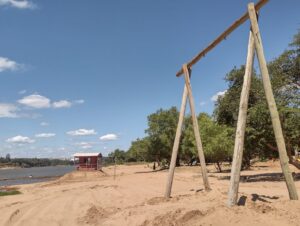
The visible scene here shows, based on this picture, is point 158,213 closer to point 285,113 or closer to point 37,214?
point 37,214

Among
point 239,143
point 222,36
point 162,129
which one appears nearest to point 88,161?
point 162,129

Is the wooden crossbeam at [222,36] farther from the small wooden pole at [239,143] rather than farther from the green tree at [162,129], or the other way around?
the green tree at [162,129]

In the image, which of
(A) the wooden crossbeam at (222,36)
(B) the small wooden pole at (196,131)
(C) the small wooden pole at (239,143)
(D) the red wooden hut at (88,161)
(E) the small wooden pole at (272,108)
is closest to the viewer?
(E) the small wooden pole at (272,108)

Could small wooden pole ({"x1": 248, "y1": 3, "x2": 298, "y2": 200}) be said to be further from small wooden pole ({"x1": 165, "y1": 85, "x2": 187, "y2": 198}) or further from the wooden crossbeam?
small wooden pole ({"x1": 165, "y1": 85, "x2": 187, "y2": 198})

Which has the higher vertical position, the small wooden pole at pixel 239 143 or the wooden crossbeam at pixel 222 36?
the wooden crossbeam at pixel 222 36

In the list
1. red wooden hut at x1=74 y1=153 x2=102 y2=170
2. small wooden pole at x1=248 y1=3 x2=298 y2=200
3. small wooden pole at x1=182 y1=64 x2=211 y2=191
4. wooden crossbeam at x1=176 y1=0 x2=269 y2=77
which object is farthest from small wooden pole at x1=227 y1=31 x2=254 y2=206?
red wooden hut at x1=74 y1=153 x2=102 y2=170


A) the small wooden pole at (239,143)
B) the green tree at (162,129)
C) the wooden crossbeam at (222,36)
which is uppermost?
the green tree at (162,129)

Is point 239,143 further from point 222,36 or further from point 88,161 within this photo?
point 88,161

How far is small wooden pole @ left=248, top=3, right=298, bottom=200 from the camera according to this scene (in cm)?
997

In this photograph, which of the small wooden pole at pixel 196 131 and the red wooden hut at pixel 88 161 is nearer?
the small wooden pole at pixel 196 131

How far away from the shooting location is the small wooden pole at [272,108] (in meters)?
9.97

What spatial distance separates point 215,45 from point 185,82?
6.93 ft

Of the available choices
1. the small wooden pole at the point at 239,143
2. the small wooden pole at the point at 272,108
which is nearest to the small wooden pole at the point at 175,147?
the small wooden pole at the point at 239,143

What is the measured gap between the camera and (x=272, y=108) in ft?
33.9
